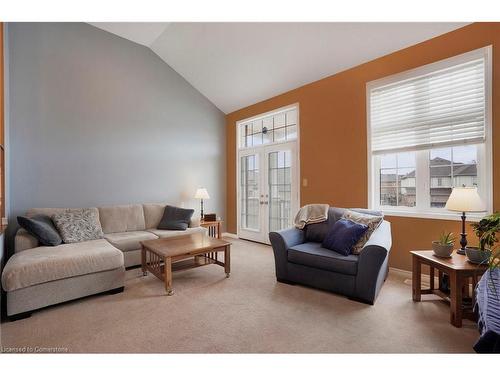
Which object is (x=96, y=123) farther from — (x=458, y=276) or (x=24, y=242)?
(x=458, y=276)

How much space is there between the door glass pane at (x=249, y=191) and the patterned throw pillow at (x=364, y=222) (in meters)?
2.37

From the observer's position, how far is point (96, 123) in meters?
3.92

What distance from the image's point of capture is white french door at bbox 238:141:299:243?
4.40m

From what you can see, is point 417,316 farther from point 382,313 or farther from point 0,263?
point 0,263

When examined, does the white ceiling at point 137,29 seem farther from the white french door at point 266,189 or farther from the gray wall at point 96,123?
the white french door at point 266,189

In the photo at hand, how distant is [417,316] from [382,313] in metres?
0.28

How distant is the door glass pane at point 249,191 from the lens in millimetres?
5020

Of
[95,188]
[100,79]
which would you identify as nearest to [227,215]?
[95,188]

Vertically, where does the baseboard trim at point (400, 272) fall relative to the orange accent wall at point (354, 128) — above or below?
below

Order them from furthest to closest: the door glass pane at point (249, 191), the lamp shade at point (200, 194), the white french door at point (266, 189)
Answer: the door glass pane at point (249, 191) → the lamp shade at point (200, 194) → the white french door at point (266, 189)

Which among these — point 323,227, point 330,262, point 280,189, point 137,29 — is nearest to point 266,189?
point 280,189

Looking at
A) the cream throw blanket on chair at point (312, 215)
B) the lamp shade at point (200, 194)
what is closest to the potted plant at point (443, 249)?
the cream throw blanket on chair at point (312, 215)

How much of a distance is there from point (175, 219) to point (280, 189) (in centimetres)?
194

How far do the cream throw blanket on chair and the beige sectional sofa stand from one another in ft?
6.99
